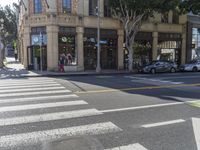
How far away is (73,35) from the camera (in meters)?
27.1

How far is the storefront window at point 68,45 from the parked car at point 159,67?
24.7ft

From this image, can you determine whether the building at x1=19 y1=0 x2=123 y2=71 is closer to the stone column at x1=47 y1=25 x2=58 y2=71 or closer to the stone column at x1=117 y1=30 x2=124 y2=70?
the stone column at x1=47 y1=25 x2=58 y2=71

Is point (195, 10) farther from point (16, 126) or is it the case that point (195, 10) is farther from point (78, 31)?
point (16, 126)

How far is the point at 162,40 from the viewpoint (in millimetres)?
33312

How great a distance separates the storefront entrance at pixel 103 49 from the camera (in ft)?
92.1

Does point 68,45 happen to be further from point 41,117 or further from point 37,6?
point 41,117

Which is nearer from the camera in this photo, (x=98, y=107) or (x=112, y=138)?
(x=112, y=138)

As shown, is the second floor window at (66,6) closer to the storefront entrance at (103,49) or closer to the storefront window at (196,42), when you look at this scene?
the storefront entrance at (103,49)

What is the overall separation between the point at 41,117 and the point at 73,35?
21.0 m

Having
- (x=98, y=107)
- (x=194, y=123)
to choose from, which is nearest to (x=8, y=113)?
(x=98, y=107)

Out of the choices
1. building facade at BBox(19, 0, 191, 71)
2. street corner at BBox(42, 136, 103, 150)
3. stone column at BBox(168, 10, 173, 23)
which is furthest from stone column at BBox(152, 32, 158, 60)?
street corner at BBox(42, 136, 103, 150)

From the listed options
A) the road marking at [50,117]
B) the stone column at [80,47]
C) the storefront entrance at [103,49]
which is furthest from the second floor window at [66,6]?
the road marking at [50,117]

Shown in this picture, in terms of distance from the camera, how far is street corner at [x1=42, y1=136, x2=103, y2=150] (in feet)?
15.6

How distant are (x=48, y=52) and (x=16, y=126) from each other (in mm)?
20533
